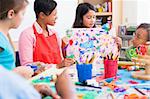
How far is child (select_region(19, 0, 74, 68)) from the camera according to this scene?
63.7 inches

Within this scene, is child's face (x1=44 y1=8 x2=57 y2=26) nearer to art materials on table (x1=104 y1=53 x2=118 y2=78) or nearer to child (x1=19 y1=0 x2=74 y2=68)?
child (x1=19 y1=0 x2=74 y2=68)

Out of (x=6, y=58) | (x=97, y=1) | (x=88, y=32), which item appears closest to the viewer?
(x=6, y=58)

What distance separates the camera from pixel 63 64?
1355 millimetres

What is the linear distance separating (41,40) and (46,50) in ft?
0.24

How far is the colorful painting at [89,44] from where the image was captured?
1.38m

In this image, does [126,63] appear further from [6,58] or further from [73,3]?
[73,3]

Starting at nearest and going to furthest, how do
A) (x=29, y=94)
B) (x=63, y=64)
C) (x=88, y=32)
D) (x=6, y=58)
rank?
(x=29, y=94), (x=6, y=58), (x=63, y=64), (x=88, y=32)

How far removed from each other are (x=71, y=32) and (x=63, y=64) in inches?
6.9

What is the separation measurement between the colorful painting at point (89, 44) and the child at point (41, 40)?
287mm

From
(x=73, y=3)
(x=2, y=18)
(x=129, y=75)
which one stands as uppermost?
(x=73, y=3)

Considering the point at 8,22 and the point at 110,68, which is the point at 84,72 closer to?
the point at 110,68

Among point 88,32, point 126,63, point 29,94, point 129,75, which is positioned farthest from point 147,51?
point 29,94

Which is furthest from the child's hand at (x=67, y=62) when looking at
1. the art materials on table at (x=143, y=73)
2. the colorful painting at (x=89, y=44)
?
the art materials on table at (x=143, y=73)

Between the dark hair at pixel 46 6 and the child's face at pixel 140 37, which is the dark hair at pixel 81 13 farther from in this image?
the child's face at pixel 140 37
